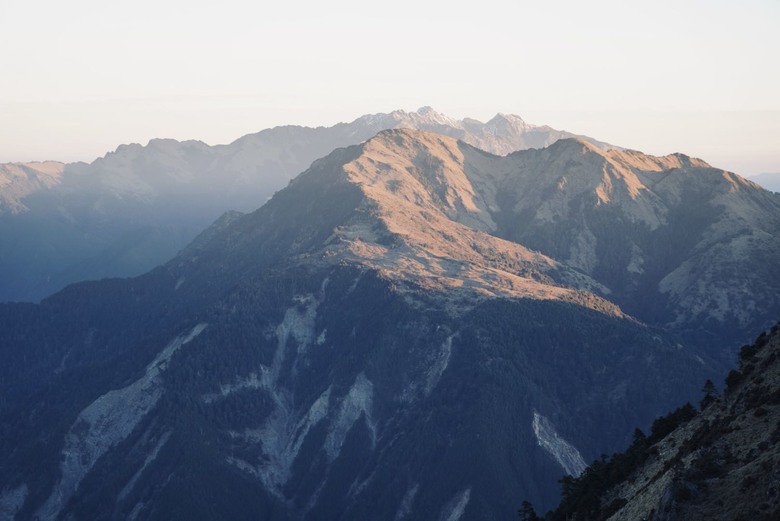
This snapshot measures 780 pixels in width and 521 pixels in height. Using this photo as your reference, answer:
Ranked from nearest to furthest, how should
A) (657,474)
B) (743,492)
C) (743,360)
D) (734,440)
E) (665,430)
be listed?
(743,492), (734,440), (657,474), (743,360), (665,430)

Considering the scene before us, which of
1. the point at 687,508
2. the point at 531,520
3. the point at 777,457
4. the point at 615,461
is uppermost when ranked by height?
the point at 777,457

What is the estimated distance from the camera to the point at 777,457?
102500 millimetres

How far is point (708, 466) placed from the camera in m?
112

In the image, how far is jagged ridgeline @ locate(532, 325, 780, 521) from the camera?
103 m

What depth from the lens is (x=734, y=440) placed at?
117188 millimetres

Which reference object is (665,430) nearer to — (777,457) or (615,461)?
(615,461)

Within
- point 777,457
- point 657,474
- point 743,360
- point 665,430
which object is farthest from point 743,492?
point 665,430

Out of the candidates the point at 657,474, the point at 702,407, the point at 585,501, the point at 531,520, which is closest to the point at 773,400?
the point at 657,474

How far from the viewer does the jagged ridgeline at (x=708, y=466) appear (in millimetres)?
103000

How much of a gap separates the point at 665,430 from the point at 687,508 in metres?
52.0

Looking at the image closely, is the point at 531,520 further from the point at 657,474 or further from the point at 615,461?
the point at 657,474

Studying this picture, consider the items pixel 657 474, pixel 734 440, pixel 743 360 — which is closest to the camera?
pixel 734 440

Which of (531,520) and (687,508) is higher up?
(687,508)

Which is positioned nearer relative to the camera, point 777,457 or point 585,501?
point 777,457
